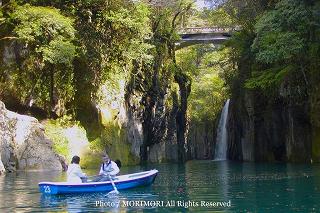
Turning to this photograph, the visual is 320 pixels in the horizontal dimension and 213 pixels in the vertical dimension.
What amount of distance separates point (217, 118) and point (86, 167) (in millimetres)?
36085

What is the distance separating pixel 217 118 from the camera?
62.6 meters

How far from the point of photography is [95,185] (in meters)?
15.9

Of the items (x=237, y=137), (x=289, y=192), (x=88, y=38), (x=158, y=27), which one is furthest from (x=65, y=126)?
(x=237, y=137)

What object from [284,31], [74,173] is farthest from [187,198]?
[284,31]

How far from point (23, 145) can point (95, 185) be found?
1060cm

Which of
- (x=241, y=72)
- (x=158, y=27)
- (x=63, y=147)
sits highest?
(x=158, y=27)

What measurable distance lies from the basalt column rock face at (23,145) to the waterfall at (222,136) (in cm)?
3189

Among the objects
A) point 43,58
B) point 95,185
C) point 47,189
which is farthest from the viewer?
point 43,58

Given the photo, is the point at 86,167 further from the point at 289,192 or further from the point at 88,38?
the point at 289,192

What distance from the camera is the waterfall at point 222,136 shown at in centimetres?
5582

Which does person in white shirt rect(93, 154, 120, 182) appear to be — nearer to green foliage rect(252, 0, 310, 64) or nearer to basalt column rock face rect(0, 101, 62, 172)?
basalt column rock face rect(0, 101, 62, 172)

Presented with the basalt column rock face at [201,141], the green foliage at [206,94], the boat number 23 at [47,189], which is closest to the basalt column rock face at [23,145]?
the boat number 23 at [47,189]

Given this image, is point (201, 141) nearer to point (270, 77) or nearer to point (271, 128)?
point (271, 128)

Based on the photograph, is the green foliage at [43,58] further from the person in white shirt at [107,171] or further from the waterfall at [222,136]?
the waterfall at [222,136]
